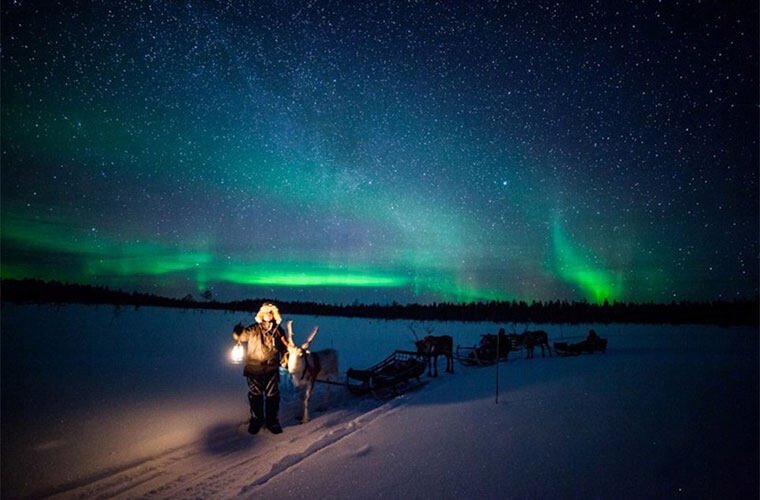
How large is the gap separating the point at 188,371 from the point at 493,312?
337 ft

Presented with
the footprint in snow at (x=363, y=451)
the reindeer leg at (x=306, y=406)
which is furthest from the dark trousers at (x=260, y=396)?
the footprint in snow at (x=363, y=451)

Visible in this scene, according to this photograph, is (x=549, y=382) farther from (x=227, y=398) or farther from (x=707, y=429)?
(x=227, y=398)

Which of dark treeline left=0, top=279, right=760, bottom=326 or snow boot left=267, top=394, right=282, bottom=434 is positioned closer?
snow boot left=267, top=394, right=282, bottom=434

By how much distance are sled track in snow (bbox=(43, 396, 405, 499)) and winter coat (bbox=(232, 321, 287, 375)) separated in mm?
1404

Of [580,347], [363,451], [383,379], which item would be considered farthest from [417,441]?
[580,347]

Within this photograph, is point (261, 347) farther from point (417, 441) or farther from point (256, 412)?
point (417, 441)

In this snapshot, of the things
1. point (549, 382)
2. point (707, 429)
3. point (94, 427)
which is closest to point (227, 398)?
point (94, 427)

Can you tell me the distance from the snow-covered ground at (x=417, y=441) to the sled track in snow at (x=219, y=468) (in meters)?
0.03

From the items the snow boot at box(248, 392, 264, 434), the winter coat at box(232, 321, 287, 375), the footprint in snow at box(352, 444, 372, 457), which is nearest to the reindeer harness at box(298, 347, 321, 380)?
the winter coat at box(232, 321, 287, 375)

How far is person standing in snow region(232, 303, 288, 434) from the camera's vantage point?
24.5 feet

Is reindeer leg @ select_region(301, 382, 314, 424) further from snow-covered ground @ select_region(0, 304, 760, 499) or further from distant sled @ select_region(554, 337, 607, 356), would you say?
distant sled @ select_region(554, 337, 607, 356)

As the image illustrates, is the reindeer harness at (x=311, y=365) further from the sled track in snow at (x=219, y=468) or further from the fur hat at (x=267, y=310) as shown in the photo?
the sled track in snow at (x=219, y=468)

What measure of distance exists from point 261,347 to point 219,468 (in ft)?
7.98

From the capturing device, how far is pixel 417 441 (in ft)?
18.4
